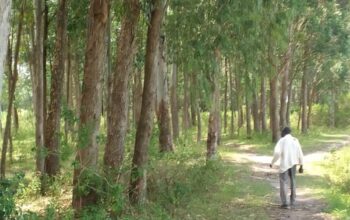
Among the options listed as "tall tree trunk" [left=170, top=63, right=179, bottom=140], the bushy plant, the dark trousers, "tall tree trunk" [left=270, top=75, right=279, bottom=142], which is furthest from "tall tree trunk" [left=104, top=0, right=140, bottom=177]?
"tall tree trunk" [left=270, top=75, right=279, bottom=142]

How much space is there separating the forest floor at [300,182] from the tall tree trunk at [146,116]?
3.01 m

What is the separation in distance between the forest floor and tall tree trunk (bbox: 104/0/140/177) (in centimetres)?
372

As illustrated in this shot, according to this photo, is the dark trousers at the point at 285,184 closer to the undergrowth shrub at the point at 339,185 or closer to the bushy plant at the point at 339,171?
the undergrowth shrub at the point at 339,185

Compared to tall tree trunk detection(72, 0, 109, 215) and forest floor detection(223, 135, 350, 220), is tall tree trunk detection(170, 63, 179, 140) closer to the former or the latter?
forest floor detection(223, 135, 350, 220)

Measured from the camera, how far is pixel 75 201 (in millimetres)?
9734

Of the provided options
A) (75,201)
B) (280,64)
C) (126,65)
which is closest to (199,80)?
(126,65)

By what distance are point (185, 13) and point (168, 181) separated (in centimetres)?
444

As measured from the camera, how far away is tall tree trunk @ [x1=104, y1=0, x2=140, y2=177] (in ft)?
33.6

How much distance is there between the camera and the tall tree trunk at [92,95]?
9.35m

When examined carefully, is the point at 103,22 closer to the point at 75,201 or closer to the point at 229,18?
the point at 75,201

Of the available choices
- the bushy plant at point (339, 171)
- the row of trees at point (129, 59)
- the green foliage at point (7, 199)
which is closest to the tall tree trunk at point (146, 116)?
the row of trees at point (129, 59)

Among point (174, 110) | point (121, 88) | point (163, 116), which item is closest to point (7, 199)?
point (121, 88)

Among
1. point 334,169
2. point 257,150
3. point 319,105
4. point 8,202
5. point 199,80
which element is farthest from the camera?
point 319,105

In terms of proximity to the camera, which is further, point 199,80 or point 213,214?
point 199,80
